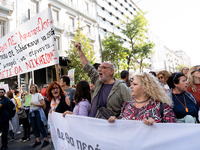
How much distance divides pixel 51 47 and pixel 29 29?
97 centimetres

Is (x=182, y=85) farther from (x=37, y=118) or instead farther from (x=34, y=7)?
(x=34, y=7)

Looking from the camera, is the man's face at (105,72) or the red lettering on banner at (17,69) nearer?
the man's face at (105,72)

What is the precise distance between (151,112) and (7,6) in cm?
1542

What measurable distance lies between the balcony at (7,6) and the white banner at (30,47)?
36.0 ft

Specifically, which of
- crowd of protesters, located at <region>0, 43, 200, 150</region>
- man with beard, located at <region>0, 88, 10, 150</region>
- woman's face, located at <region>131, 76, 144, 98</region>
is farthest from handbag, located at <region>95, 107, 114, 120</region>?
man with beard, located at <region>0, 88, 10, 150</region>

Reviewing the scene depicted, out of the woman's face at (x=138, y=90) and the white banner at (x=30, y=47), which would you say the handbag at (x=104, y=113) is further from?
the white banner at (x=30, y=47)

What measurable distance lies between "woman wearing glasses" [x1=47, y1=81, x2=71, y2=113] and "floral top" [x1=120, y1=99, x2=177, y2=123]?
5.56 feet

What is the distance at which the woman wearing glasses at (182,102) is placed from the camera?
2119mm

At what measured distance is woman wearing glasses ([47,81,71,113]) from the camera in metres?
3.25

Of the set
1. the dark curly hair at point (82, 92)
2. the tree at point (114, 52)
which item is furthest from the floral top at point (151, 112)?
the tree at point (114, 52)

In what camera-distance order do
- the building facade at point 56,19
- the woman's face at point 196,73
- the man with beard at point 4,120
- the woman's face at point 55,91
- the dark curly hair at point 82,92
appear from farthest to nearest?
the building facade at point 56,19 → the man with beard at point 4,120 → the woman's face at point 55,91 → the woman's face at point 196,73 → the dark curly hair at point 82,92

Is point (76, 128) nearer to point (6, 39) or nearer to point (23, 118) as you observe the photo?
point (6, 39)

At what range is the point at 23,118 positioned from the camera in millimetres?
5336

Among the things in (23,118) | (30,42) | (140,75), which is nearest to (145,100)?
(140,75)
